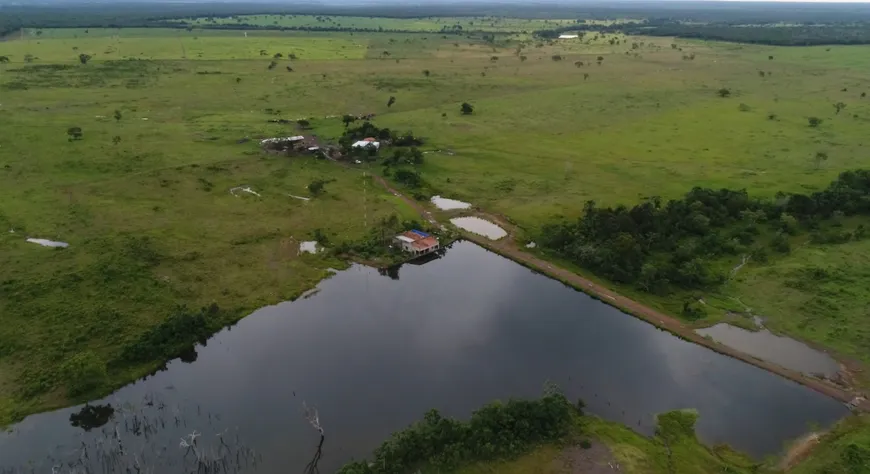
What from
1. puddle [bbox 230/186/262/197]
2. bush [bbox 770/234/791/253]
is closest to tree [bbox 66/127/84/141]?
puddle [bbox 230/186/262/197]

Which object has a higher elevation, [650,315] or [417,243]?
[417,243]

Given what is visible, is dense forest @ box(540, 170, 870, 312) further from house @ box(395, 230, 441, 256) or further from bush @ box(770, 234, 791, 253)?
house @ box(395, 230, 441, 256)

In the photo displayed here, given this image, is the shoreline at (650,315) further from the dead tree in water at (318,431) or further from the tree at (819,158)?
the tree at (819,158)

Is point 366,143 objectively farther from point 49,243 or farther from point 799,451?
point 799,451

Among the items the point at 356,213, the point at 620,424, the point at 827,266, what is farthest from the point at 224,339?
the point at 827,266

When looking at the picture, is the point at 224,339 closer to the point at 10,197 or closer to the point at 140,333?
the point at 140,333

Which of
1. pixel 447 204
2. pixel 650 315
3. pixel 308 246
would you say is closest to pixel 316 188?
pixel 308 246

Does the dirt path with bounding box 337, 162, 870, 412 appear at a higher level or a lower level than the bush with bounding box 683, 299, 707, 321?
lower
